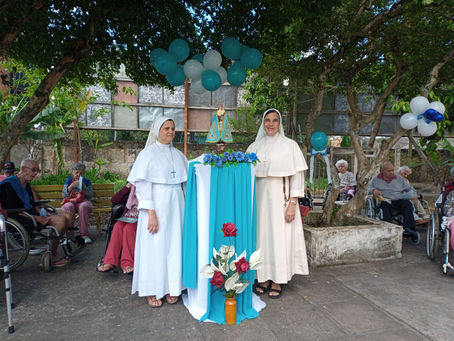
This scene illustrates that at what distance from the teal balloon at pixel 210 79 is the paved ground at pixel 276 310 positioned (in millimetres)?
2820

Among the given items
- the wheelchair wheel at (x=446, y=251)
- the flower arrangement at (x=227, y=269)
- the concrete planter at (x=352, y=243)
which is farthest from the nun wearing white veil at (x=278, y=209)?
the wheelchair wheel at (x=446, y=251)

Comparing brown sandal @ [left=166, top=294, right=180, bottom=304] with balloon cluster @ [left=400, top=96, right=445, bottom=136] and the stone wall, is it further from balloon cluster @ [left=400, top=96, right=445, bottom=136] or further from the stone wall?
the stone wall

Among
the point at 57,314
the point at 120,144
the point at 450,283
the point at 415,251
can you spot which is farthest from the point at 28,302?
the point at 120,144

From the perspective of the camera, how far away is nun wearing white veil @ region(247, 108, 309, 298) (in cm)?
320

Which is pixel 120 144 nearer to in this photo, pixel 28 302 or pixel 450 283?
pixel 28 302

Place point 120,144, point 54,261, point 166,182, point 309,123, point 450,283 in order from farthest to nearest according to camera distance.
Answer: point 120,144
point 309,123
point 54,261
point 450,283
point 166,182

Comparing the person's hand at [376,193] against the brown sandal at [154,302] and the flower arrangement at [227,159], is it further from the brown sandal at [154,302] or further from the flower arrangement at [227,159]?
the brown sandal at [154,302]

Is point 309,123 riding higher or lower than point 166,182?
higher

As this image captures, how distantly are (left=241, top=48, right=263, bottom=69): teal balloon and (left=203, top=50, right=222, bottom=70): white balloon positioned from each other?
359mm

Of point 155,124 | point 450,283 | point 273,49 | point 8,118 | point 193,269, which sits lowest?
point 450,283

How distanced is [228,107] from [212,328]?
9600 mm

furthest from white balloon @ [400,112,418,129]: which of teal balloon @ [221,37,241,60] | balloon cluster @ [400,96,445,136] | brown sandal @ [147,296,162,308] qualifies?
brown sandal @ [147,296,162,308]

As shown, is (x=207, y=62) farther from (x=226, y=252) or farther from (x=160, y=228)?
(x=226, y=252)

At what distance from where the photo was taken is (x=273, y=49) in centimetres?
525
